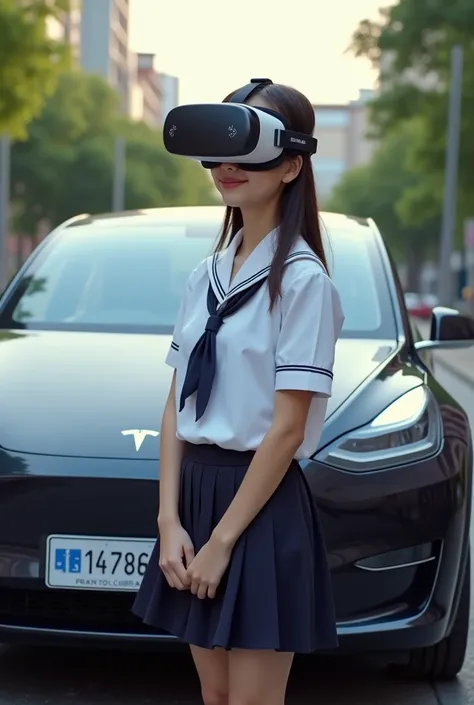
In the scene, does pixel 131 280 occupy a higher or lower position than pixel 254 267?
lower

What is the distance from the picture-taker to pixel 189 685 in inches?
163

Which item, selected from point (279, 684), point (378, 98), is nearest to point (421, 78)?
point (378, 98)

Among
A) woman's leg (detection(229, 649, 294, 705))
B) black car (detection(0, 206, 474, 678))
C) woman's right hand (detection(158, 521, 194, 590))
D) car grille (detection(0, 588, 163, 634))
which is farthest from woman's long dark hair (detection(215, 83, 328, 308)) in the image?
car grille (detection(0, 588, 163, 634))

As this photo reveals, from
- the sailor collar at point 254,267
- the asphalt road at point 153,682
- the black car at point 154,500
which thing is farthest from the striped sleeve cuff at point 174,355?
the asphalt road at point 153,682

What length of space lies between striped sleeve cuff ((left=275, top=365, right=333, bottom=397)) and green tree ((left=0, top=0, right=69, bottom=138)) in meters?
22.5

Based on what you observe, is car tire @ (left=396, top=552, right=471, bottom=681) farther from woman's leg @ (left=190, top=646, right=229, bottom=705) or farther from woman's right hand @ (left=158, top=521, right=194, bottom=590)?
woman's right hand @ (left=158, top=521, right=194, bottom=590)

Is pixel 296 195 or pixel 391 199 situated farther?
pixel 391 199

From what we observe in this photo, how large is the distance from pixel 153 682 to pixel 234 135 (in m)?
2.16

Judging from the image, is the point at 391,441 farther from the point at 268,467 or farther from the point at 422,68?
the point at 422,68

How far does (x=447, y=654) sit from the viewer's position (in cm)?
418

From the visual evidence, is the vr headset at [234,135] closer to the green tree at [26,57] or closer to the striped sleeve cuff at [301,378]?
the striped sleeve cuff at [301,378]

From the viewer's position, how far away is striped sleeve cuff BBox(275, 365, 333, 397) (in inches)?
94.7

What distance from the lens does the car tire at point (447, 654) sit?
163 inches

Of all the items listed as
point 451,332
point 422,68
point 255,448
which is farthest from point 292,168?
point 422,68
